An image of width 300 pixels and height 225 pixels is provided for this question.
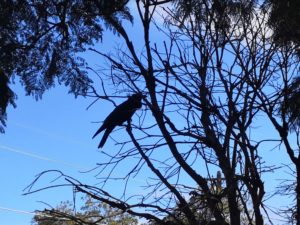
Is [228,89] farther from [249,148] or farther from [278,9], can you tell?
[278,9]

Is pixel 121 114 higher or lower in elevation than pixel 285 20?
lower

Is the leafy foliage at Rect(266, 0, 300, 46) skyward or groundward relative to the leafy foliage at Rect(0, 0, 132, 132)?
groundward

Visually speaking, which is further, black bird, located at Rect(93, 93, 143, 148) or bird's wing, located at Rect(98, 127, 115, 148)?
bird's wing, located at Rect(98, 127, 115, 148)

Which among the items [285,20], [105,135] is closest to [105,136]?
[105,135]

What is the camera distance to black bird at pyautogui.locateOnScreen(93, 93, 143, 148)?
3.44 meters

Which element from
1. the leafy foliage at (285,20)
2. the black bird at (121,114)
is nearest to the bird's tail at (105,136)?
the black bird at (121,114)

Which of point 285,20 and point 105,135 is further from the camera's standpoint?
point 105,135

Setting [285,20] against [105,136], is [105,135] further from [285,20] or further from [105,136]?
[285,20]

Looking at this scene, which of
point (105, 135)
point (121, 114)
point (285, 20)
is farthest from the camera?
point (105, 135)

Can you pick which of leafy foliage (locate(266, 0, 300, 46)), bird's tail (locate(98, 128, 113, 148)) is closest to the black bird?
bird's tail (locate(98, 128, 113, 148))

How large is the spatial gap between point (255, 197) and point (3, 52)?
356 centimetres

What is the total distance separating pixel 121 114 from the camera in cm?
384

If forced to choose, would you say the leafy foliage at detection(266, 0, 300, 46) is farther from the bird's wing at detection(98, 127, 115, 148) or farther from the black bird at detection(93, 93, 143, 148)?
the bird's wing at detection(98, 127, 115, 148)

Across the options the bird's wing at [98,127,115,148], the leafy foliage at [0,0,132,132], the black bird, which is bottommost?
the black bird
